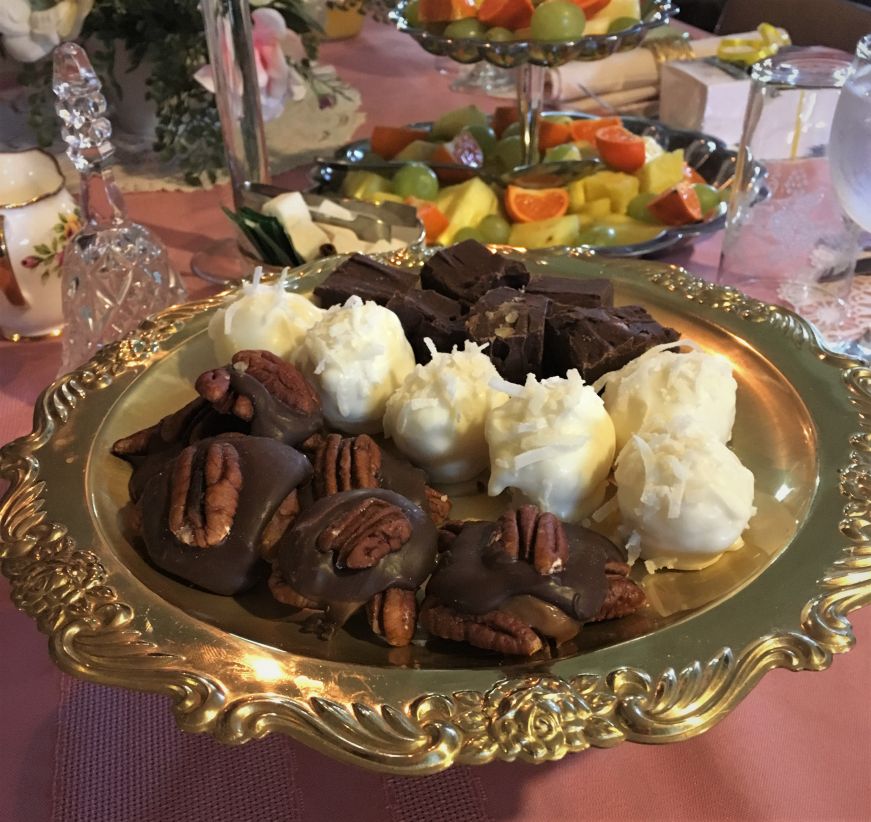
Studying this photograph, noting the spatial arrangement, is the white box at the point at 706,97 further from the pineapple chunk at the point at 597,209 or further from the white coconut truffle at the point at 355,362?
the white coconut truffle at the point at 355,362

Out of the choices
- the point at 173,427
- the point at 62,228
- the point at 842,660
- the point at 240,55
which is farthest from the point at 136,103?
the point at 842,660

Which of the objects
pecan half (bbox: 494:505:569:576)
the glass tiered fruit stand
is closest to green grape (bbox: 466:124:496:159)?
the glass tiered fruit stand

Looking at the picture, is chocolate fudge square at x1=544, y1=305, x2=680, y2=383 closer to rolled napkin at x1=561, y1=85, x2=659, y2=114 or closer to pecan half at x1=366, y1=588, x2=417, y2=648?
pecan half at x1=366, y1=588, x2=417, y2=648

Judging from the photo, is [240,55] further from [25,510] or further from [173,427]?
[25,510]

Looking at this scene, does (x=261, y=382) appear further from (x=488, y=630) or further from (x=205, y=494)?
(x=488, y=630)

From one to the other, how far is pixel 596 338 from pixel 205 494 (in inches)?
17.9

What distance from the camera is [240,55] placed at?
1.40 m

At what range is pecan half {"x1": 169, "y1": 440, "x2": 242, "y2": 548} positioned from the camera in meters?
0.72

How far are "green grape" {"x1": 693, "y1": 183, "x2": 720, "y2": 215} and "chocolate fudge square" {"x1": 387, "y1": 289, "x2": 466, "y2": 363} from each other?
65cm

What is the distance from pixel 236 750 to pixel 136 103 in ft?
5.02

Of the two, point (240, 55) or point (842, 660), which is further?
point (240, 55)

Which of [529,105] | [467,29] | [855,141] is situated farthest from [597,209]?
[855,141]

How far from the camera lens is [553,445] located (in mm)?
777

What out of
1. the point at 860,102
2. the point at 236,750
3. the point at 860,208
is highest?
the point at 860,102
